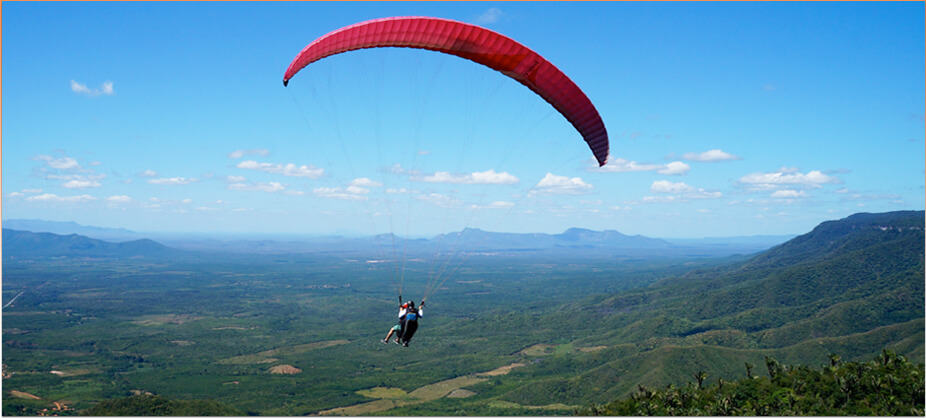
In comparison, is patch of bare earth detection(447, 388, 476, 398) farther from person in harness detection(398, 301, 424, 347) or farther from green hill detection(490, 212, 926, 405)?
person in harness detection(398, 301, 424, 347)

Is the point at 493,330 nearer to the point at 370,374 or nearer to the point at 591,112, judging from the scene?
the point at 370,374

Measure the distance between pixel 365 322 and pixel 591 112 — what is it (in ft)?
570

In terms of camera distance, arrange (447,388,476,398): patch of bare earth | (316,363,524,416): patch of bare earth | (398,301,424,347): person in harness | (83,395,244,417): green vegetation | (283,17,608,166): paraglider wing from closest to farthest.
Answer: (283,17,608,166): paraglider wing < (398,301,424,347): person in harness < (83,395,244,417): green vegetation < (316,363,524,416): patch of bare earth < (447,388,476,398): patch of bare earth

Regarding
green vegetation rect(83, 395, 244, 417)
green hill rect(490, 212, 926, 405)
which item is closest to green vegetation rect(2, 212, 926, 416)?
green hill rect(490, 212, 926, 405)

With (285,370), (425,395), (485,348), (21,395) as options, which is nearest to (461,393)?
(425,395)

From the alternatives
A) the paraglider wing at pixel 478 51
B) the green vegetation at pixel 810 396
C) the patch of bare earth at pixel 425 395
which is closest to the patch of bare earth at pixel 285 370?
the patch of bare earth at pixel 425 395

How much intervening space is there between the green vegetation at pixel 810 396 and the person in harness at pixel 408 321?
130ft

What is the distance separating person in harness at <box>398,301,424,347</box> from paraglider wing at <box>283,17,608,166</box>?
28.5 feet

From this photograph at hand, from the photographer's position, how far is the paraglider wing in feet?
62.8

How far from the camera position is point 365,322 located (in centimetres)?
18825

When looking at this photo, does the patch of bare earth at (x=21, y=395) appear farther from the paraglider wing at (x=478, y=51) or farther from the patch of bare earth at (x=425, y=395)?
the paraglider wing at (x=478, y=51)

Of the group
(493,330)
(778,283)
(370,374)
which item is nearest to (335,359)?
(370,374)

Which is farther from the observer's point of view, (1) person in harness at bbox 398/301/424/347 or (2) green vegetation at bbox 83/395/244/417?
(2) green vegetation at bbox 83/395/244/417

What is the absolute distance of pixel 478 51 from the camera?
20812mm
